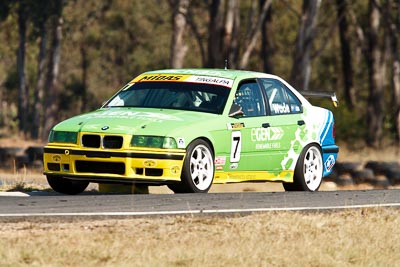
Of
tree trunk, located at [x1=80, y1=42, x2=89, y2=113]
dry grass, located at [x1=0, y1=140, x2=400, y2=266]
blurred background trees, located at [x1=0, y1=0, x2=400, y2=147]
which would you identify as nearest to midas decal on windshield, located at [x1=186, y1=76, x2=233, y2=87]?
dry grass, located at [x1=0, y1=140, x2=400, y2=266]

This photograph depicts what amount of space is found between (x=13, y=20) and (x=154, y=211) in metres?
53.3

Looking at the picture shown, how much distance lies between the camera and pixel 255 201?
11.1 metres

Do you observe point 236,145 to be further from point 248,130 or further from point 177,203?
point 177,203

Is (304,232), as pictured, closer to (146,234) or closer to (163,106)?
(146,234)

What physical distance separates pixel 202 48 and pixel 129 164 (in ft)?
78.8

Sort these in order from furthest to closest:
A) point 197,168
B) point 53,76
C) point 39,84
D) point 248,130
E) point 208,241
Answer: point 39,84 → point 53,76 → point 248,130 → point 197,168 → point 208,241

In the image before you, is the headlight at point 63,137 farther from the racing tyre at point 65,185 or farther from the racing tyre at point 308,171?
the racing tyre at point 308,171

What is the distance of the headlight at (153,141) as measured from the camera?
37.0ft

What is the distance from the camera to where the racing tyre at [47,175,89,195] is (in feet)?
38.9

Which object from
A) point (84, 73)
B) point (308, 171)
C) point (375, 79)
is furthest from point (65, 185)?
point (84, 73)

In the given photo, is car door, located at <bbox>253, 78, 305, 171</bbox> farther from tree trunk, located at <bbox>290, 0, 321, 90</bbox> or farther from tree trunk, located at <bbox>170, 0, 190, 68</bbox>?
tree trunk, located at <bbox>170, 0, 190, 68</bbox>

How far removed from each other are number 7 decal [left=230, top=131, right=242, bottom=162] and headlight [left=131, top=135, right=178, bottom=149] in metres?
1.07

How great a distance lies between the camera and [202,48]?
35062 mm

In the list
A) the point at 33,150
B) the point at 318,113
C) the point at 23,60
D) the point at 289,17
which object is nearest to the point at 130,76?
the point at 289,17
